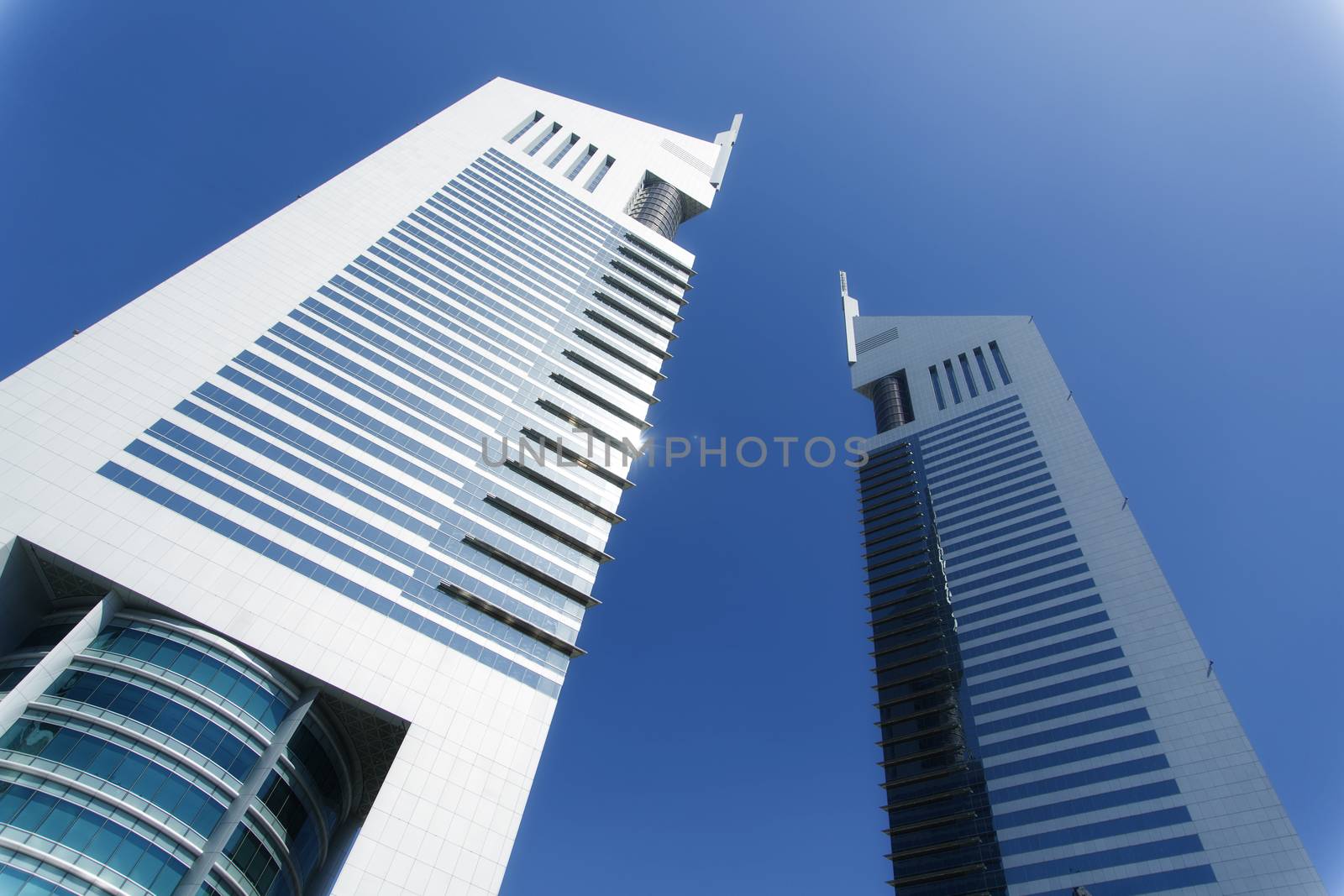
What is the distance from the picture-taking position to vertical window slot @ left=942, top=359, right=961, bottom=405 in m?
136

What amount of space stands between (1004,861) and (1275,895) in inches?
876

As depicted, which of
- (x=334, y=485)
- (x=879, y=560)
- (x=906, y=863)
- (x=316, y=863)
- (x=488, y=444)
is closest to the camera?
(x=316, y=863)

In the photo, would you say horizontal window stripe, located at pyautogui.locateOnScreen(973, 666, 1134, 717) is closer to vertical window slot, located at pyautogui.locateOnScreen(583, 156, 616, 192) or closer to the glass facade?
the glass facade

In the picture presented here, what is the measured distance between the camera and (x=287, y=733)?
1543 inches

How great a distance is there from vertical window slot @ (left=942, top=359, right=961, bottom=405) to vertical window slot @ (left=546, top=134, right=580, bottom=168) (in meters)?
78.9

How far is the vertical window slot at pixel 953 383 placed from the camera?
135825 mm

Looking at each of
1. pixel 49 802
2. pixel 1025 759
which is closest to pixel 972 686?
pixel 1025 759

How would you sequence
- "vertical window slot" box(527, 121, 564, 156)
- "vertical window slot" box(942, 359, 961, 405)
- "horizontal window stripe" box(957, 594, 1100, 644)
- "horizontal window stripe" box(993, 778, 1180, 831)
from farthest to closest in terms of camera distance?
"vertical window slot" box(942, 359, 961, 405)
"vertical window slot" box(527, 121, 564, 156)
"horizontal window stripe" box(957, 594, 1100, 644)
"horizontal window stripe" box(993, 778, 1180, 831)

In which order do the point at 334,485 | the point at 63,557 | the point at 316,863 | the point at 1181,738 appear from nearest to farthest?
the point at 63,557 → the point at 316,863 → the point at 334,485 → the point at 1181,738

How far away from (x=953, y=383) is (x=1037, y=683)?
68333mm

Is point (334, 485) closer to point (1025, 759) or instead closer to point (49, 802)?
point (49, 802)

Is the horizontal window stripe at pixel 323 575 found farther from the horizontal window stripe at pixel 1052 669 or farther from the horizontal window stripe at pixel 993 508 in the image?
the horizontal window stripe at pixel 993 508

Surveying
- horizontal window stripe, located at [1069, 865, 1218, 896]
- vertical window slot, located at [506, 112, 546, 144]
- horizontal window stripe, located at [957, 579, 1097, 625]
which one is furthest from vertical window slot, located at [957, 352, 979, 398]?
vertical window slot, located at [506, 112, 546, 144]

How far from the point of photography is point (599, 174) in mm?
106125
